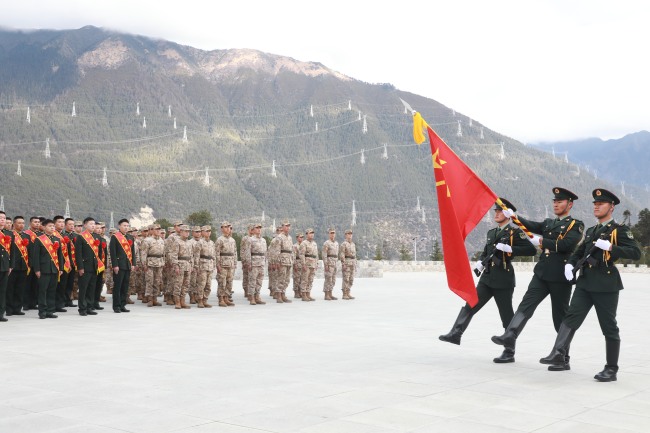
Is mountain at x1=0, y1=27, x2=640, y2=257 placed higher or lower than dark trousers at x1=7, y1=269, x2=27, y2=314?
higher

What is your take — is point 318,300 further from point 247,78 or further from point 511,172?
point 247,78

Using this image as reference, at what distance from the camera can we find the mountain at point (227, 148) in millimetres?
93125

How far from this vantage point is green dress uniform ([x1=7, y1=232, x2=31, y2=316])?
13.3m

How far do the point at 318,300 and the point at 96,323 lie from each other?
7.39 m

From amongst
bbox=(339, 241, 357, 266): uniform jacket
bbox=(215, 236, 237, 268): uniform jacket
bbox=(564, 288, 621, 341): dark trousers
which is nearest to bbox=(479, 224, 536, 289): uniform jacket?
bbox=(564, 288, 621, 341): dark trousers

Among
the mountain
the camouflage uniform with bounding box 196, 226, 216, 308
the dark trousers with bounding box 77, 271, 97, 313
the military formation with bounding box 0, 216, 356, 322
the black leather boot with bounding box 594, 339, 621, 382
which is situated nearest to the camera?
the black leather boot with bounding box 594, 339, 621, 382

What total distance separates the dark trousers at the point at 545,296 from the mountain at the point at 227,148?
248ft

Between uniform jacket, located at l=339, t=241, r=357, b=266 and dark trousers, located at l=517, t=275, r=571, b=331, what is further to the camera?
uniform jacket, located at l=339, t=241, r=357, b=266

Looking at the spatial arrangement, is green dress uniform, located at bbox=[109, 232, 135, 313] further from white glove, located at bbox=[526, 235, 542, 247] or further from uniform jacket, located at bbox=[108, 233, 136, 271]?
white glove, located at bbox=[526, 235, 542, 247]

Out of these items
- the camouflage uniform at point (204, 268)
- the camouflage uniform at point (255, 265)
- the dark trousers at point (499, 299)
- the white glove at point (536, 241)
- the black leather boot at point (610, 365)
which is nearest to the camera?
the black leather boot at point (610, 365)

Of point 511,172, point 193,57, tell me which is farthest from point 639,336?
point 193,57

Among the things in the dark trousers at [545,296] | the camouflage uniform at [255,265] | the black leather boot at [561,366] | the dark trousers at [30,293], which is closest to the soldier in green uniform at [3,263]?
the dark trousers at [30,293]

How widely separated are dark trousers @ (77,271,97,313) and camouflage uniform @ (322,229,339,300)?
631 cm

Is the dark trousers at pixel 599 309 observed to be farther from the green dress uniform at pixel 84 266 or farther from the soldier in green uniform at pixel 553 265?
the green dress uniform at pixel 84 266
